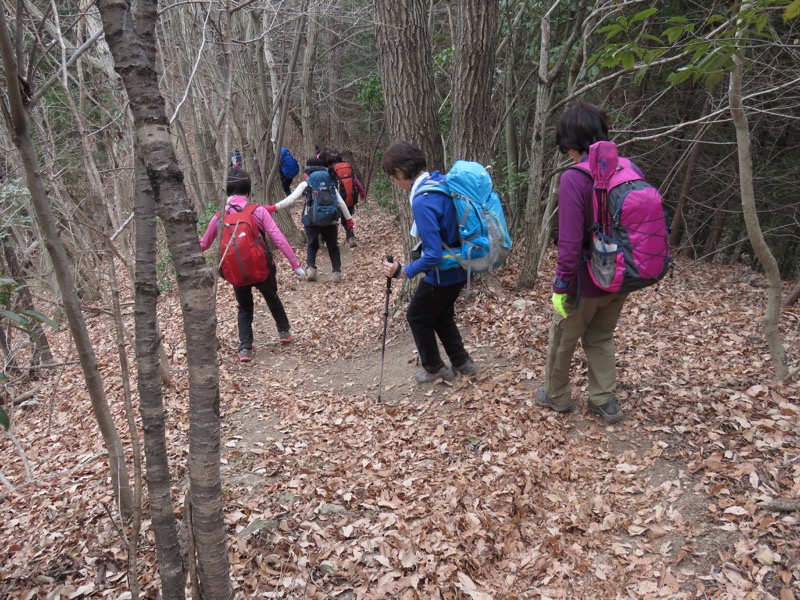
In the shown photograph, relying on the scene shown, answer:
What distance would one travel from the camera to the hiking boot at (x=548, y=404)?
4.19 metres

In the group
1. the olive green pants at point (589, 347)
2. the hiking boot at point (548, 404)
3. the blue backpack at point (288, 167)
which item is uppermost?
the blue backpack at point (288, 167)

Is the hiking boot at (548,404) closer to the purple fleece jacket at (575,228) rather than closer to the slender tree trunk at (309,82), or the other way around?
the purple fleece jacket at (575,228)

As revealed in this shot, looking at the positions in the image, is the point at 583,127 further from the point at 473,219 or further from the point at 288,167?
the point at 288,167

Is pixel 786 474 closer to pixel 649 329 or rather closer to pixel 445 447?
pixel 445 447

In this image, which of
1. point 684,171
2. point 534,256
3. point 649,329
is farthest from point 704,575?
point 684,171

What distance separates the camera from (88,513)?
3.42 meters

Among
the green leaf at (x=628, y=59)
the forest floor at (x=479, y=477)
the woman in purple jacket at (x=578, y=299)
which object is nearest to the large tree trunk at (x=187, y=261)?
the forest floor at (x=479, y=477)

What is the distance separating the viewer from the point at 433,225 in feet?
13.1

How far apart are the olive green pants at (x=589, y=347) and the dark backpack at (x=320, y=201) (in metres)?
5.22

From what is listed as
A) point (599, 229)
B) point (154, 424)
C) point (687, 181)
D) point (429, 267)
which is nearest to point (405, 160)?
point (429, 267)

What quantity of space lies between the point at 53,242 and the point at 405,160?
267 cm

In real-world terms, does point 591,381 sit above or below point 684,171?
below

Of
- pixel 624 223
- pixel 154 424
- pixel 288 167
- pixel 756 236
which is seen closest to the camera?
pixel 154 424

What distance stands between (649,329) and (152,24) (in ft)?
18.5
